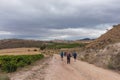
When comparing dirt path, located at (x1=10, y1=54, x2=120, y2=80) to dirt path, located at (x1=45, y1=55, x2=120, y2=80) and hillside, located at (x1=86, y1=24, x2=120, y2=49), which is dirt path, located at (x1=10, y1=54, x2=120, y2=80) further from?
hillside, located at (x1=86, y1=24, x2=120, y2=49)

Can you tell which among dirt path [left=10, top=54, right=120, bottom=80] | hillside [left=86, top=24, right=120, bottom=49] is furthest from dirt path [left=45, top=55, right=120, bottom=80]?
hillside [left=86, top=24, right=120, bottom=49]

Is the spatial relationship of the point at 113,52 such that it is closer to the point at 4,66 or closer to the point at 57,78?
the point at 4,66

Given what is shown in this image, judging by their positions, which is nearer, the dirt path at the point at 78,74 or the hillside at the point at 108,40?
the dirt path at the point at 78,74

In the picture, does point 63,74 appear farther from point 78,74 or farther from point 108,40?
point 108,40

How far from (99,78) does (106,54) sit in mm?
19707

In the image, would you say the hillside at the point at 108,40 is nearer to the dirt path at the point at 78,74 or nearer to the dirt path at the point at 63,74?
the dirt path at the point at 78,74

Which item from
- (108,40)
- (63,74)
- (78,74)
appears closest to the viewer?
(63,74)

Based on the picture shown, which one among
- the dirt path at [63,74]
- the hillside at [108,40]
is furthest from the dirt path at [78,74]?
the hillside at [108,40]

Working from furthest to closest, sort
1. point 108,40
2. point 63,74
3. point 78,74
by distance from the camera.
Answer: point 108,40 → point 78,74 → point 63,74

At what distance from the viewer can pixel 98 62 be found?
52000 mm

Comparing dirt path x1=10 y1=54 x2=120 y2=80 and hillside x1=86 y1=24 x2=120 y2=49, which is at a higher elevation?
hillside x1=86 y1=24 x2=120 y2=49

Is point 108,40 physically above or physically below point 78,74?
above

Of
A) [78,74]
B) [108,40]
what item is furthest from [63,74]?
[108,40]

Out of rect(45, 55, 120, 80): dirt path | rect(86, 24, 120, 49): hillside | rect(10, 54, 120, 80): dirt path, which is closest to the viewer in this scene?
rect(10, 54, 120, 80): dirt path
